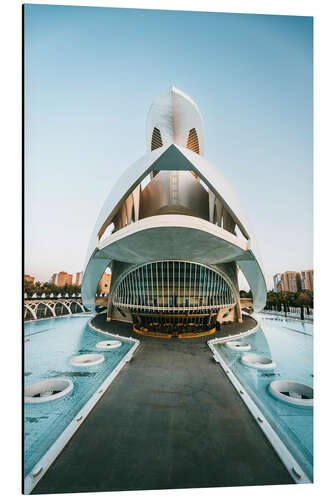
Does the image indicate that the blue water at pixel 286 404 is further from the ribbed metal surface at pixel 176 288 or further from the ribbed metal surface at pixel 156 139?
the ribbed metal surface at pixel 156 139

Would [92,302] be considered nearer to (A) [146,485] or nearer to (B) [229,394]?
(B) [229,394]

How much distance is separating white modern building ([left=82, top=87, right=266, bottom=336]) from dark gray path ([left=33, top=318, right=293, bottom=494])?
18.1 feet

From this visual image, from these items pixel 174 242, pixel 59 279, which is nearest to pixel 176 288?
pixel 174 242

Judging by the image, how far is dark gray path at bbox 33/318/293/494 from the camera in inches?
103

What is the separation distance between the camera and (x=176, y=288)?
14266 mm

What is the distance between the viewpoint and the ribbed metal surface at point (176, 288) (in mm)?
14219

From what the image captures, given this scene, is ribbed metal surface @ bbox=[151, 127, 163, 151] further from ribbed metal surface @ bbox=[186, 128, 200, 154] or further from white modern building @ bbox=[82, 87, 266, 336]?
ribbed metal surface @ bbox=[186, 128, 200, 154]

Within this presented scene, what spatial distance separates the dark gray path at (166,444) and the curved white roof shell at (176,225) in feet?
17.8

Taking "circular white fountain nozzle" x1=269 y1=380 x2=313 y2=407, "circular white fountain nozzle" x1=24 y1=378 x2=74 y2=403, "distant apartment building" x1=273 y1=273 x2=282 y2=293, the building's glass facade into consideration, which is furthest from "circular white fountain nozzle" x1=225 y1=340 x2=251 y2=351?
"circular white fountain nozzle" x1=24 y1=378 x2=74 y2=403

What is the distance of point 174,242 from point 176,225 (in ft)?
6.83
